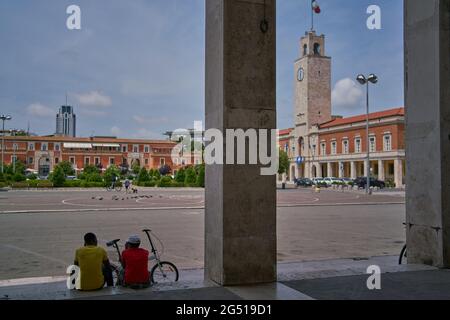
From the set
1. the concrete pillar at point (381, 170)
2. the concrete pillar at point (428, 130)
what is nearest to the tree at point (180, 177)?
the concrete pillar at point (381, 170)

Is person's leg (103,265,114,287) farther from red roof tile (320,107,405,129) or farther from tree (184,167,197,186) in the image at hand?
red roof tile (320,107,405,129)

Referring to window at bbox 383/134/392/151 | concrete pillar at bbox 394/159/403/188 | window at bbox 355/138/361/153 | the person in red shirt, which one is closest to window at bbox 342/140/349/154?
window at bbox 355/138/361/153

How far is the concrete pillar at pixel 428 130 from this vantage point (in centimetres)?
726

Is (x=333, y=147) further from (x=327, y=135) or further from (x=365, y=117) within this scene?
(x=365, y=117)

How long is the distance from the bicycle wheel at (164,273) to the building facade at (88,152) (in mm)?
89141

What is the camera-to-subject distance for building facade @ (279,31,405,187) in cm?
6888

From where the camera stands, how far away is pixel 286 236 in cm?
1360

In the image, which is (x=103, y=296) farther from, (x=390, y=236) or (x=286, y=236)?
(x=390, y=236)

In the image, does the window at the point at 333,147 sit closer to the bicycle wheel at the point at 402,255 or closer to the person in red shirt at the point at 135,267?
the bicycle wheel at the point at 402,255

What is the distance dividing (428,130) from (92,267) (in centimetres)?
570

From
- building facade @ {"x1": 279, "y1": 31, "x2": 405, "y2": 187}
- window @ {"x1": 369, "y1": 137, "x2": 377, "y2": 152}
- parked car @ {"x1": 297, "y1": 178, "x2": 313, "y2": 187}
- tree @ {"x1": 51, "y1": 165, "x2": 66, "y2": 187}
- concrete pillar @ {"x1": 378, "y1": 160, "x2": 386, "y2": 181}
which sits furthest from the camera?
window @ {"x1": 369, "y1": 137, "x2": 377, "y2": 152}

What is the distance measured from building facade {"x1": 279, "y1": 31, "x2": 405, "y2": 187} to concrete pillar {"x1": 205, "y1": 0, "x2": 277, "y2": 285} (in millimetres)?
65158

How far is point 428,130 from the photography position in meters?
7.45
